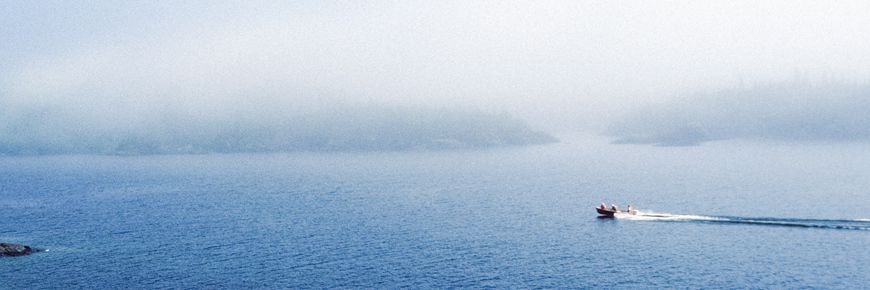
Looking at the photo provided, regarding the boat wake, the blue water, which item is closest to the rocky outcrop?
the blue water

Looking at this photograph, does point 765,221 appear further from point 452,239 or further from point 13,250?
point 13,250

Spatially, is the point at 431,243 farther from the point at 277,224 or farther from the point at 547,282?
the point at 277,224

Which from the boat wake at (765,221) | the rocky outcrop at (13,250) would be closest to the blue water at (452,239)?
the boat wake at (765,221)

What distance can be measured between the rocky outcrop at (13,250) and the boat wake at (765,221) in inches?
4656

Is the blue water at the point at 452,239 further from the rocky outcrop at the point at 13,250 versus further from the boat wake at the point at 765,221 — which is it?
the rocky outcrop at the point at 13,250

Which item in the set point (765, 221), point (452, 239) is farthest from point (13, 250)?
point (765, 221)

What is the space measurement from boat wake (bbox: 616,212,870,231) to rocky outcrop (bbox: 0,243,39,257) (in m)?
118

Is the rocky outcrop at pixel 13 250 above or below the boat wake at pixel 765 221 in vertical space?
below

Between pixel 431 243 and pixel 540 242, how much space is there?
68.5 ft

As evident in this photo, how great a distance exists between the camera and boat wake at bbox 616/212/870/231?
347ft

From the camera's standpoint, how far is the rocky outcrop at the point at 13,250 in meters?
93.7

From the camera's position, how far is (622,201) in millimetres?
154750

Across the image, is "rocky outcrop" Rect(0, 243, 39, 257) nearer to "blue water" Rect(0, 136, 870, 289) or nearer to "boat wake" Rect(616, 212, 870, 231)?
"blue water" Rect(0, 136, 870, 289)

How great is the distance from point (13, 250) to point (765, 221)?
5688 inches
